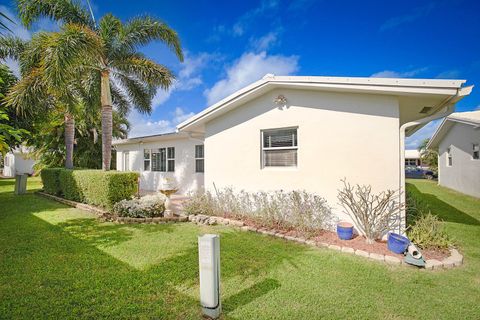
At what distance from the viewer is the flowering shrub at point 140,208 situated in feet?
27.0

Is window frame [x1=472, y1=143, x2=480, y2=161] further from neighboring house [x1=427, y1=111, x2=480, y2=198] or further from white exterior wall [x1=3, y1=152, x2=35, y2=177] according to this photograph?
white exterior wall [x1=3, y1=152, x2=35, y2=177]

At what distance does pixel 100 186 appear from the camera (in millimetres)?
9383

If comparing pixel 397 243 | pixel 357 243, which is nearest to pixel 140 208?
pixel 357 243

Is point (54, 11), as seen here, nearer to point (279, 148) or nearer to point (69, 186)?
point (69, 186)

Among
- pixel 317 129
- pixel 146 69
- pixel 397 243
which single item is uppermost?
pixel 146 69

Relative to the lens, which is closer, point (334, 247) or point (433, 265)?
point (433, 265)

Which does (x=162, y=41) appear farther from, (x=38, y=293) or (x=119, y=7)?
(x=38, y=293)

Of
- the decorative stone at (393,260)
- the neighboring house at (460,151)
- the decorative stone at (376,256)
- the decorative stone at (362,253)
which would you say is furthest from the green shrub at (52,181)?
the neighboring house at (460,151)

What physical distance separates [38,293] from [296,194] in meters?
5.93

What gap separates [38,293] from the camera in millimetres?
3695

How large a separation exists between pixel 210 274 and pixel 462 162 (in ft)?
62.4

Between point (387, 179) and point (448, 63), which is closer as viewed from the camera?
point (387, 179)

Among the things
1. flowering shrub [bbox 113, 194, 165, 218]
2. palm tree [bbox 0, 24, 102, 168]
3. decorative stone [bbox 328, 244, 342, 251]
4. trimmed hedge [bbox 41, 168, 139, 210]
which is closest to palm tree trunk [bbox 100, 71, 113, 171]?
trimmed hedge [bbox 41, 168, 139, 210]

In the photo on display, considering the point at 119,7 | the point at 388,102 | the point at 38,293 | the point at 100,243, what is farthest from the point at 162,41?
the point at 38,293
